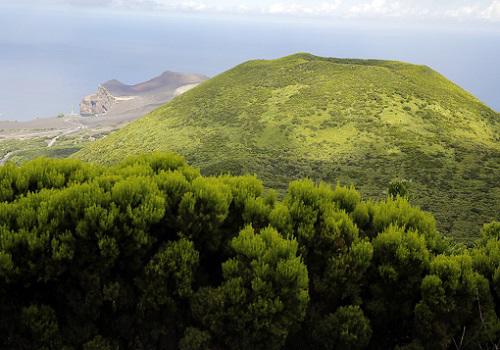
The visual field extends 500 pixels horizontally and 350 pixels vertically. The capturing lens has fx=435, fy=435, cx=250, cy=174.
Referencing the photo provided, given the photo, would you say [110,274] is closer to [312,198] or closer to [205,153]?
[312,198]

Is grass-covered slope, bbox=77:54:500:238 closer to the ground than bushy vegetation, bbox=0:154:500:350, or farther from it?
closer to the ground

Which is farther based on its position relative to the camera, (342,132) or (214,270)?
(342,132)

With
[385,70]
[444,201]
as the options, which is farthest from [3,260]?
[385,70]

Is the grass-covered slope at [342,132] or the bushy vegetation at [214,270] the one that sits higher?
the bushy vegetation at [214,270]

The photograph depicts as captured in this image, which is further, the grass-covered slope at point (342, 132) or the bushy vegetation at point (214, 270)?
the grass-covered slope at point (342, 132)

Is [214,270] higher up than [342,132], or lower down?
higher up
